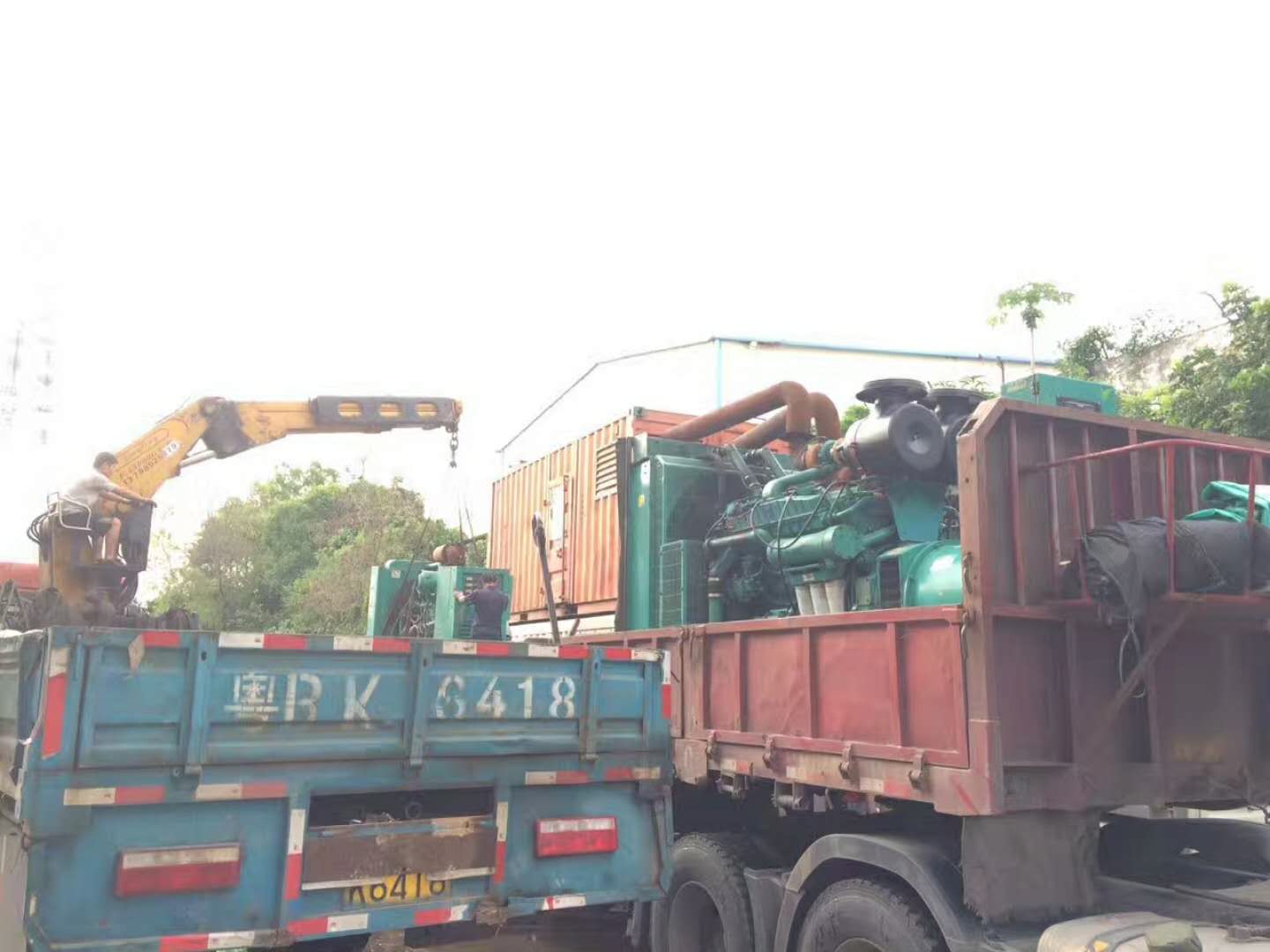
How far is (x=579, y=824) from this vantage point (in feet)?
15.5

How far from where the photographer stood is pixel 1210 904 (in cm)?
432

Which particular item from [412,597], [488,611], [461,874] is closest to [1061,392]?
[488,611]

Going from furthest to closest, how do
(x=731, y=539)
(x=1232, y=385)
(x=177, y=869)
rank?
(x=1232, y=385) → (x=731, y=539) → (x=177, y=869)

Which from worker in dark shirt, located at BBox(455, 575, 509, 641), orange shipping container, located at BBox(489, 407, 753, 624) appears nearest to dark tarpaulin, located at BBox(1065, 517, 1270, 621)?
orange shipping container, located at BBox(489, 407, 753, 624)

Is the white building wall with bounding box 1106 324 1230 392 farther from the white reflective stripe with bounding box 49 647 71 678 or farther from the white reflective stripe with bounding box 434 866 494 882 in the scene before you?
the white reflective stripe with bounding box 49 647 71 678

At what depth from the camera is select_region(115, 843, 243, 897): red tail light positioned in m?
3.67

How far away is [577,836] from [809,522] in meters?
2.49

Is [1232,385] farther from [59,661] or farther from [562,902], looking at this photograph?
[59,661]

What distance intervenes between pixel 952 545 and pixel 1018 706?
4.14 ft

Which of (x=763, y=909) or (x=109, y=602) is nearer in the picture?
(x=763, y=909)

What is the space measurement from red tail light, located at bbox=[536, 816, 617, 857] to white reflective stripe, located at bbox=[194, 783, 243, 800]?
1.34m

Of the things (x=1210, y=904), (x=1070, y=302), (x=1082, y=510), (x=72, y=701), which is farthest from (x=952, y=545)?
(x=1070, y=302)

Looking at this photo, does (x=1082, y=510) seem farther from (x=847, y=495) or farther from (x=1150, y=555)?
(x=847, y=495)

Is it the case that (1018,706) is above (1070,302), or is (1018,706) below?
below
